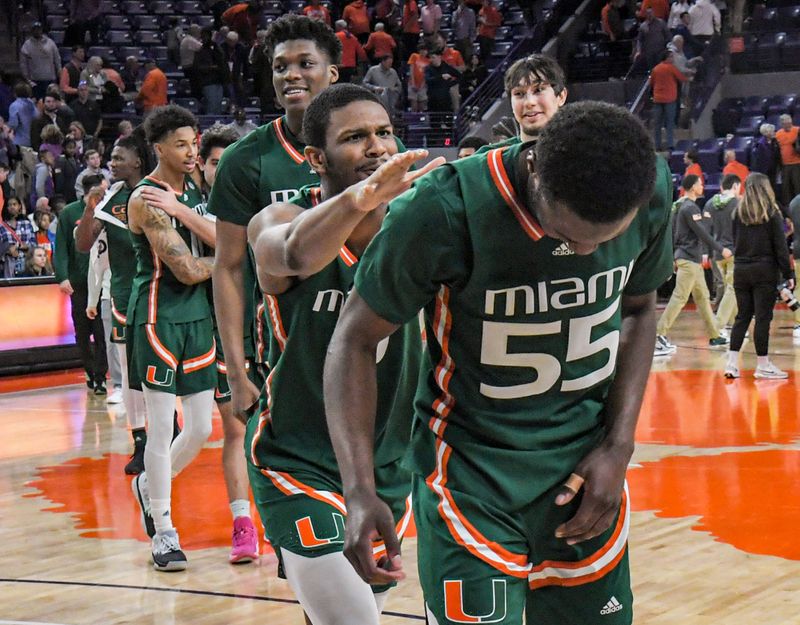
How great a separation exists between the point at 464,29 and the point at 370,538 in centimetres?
1971

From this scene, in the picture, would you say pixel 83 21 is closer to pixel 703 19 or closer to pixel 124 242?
pixel 703 19

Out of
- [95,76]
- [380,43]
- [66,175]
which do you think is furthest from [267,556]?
[380,43]

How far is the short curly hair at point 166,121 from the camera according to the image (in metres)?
5.47

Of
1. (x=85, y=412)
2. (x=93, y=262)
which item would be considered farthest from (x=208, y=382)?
(x=85, y=412)

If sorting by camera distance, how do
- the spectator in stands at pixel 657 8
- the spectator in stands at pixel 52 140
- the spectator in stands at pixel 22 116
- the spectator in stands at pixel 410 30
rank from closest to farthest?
the spectator in stands at pixel 52 140 < the spectator in stands at pixel 22 116 < the spectator in stands at pixel 657 8 < the spectator in stands at pixel 410 30

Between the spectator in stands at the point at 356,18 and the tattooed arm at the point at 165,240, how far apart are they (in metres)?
16.0

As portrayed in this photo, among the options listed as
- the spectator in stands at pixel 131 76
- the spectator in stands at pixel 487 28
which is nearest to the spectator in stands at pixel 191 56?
the spectator in stands at pixel 131 76

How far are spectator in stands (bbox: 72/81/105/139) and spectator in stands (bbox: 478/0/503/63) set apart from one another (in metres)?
7.15

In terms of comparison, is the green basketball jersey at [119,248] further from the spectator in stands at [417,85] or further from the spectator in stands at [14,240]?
the spectator in stands at [417,85]

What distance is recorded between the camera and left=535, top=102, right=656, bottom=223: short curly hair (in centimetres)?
204

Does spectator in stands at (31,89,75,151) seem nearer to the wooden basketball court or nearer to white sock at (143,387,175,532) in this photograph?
the wooden basketball court

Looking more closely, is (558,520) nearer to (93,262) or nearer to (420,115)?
(93,262)

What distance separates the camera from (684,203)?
42.6ft

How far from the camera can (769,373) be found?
435 inches
